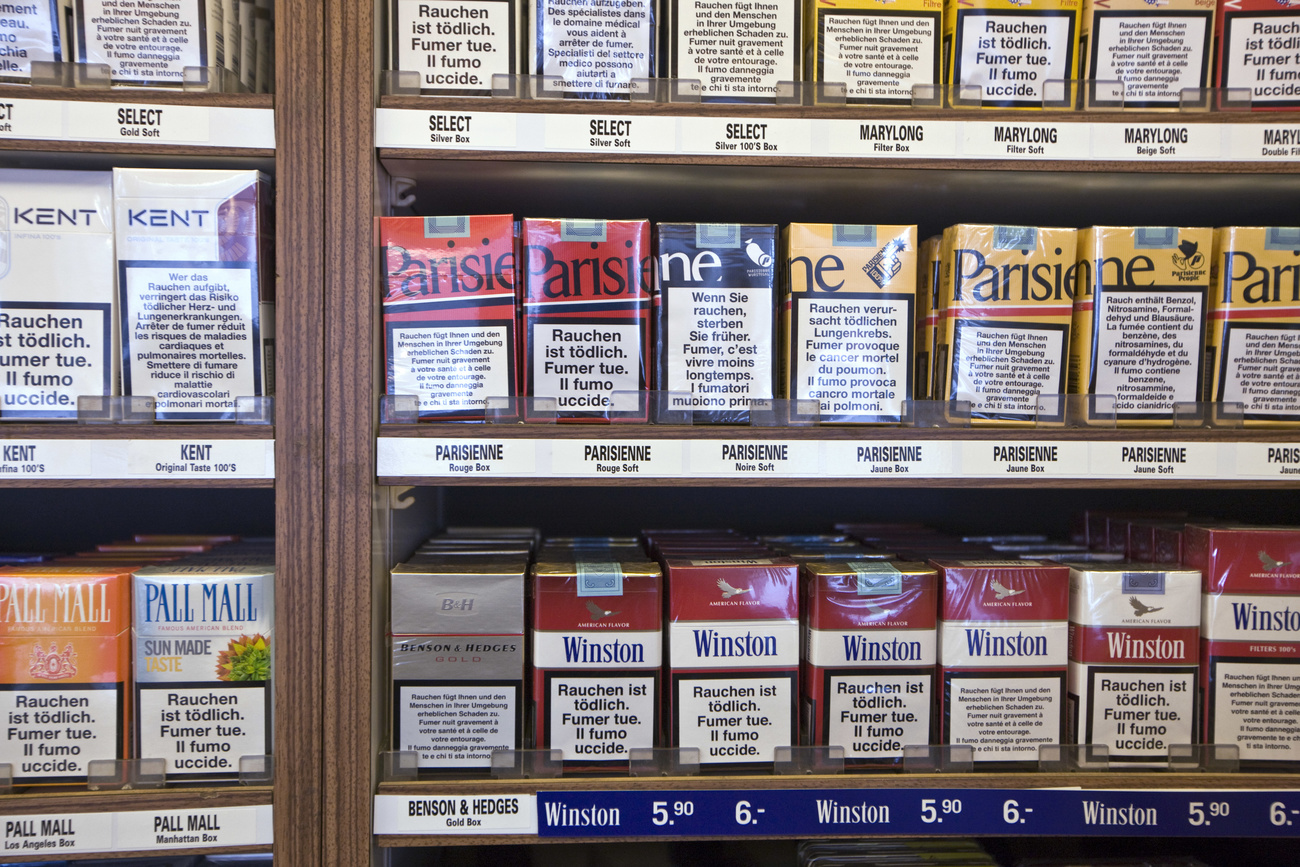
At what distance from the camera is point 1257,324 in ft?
3.70

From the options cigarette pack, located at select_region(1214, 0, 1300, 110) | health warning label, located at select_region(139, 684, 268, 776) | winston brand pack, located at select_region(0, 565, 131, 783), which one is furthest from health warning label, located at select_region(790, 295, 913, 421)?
winston brand pack, located at select_region(0, 565, 131, 783)

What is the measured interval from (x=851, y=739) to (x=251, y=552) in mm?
1029

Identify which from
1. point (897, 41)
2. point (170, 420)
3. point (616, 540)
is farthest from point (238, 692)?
point (897, 41)

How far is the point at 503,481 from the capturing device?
1.05 metres

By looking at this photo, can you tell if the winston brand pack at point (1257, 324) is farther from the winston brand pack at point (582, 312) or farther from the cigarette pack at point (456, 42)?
the cigarette pack at point (456, 42)

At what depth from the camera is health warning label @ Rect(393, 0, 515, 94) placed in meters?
1.08

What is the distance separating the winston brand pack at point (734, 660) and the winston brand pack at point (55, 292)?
0.90 m

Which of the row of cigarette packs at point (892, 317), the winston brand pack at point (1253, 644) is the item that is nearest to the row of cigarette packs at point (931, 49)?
the row of cigarette packs at point (892, 317)

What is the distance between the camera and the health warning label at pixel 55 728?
103 centimetres

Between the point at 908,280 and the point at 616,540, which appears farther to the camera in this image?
the point at 616,540

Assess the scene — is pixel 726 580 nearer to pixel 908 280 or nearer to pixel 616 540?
pixel 616 540

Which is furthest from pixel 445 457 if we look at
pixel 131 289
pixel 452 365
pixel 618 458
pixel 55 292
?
pixel 55 292

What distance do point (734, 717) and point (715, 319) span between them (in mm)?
599

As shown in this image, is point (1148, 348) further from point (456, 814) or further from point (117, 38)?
point (117, 38)
